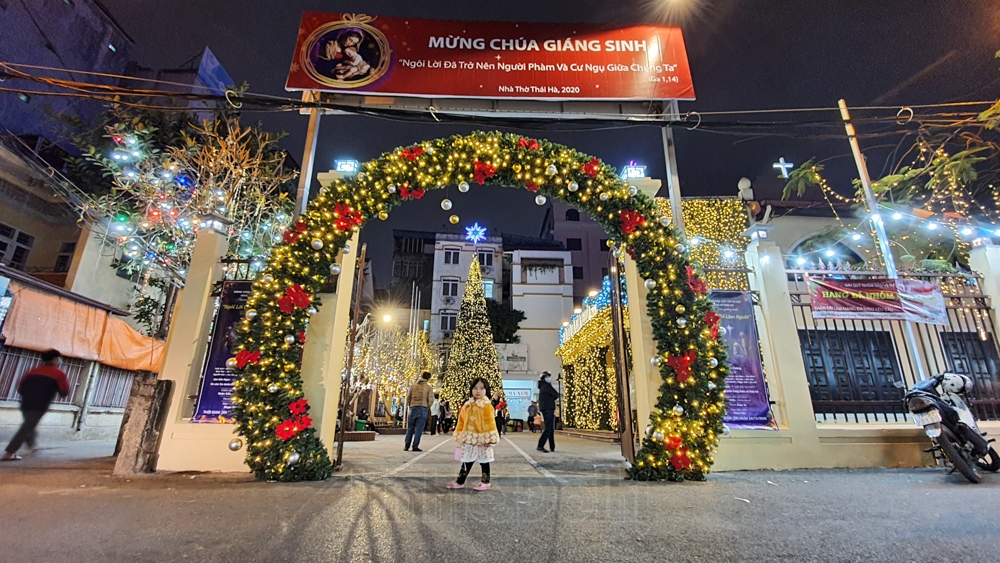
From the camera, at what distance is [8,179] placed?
12.6 metres

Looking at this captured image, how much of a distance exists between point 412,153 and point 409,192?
61cm

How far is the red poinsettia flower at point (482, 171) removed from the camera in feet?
22.2

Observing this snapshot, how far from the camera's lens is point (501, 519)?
3742 millimetres

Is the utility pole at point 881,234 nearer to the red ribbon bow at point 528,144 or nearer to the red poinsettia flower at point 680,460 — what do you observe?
the red ribbon bow at point 528,144

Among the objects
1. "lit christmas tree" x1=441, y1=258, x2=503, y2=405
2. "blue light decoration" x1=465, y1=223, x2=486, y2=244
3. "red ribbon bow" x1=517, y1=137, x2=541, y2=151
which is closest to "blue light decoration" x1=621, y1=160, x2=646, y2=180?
"red ribbon bow" x1=517, y1=137, x2=541, y2=151

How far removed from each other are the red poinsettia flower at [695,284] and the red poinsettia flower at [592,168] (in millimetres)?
1989

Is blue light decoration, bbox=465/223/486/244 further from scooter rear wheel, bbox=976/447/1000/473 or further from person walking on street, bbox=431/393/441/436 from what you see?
scooter rear wheel, bbox=976/447/1000/473

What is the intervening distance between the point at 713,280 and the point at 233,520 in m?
7.59

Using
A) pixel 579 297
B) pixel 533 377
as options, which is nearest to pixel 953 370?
pixel 533 377

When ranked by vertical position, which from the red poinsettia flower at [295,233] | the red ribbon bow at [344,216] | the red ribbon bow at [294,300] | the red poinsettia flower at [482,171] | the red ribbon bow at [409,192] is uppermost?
the red poinsettia flower at [482,171]

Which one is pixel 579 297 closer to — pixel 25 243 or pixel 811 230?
pixel 811 230

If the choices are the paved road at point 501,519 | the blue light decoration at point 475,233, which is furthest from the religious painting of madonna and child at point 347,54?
the blue light decoration at point 475,233

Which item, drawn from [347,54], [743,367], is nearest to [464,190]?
[347,54]

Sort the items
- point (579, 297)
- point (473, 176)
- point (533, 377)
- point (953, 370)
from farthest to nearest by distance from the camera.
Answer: point (579, 297) → point (533, 377) → point (953, 370) → point (473, 176)
